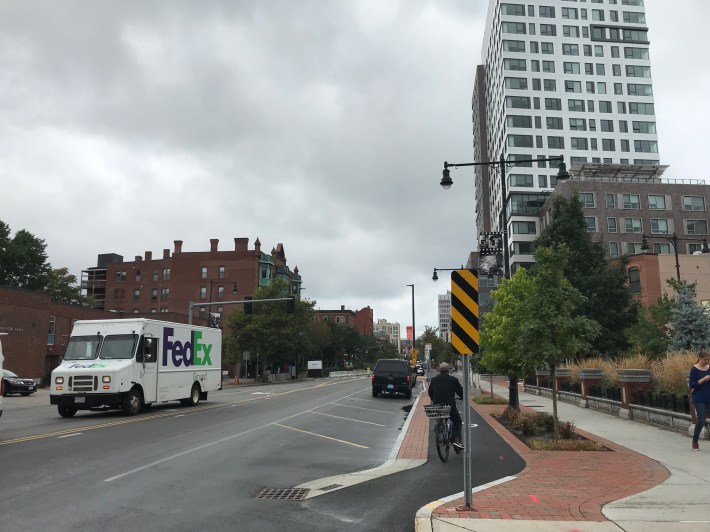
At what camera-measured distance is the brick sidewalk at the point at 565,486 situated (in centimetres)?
644

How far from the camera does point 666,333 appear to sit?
23016 mm

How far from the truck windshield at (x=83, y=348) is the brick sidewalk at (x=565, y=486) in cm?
1401

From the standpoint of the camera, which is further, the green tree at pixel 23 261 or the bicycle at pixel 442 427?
the green tree at pixel 23 261

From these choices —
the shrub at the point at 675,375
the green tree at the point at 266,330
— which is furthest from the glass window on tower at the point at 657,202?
the shrub at the point at 675,375

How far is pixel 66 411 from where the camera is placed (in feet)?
60.8

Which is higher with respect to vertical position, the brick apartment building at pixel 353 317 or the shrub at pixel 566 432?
the brick apartment building at pixel 353 317

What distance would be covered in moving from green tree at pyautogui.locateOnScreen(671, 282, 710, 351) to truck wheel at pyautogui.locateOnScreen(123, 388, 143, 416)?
18120 millimetres

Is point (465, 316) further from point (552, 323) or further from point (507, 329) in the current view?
point (507, 329)

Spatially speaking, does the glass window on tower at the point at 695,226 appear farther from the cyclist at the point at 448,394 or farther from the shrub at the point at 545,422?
the cyclist at the point at 448,394

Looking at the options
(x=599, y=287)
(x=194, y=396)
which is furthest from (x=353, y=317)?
(x=194, y=396)

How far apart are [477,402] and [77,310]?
37.9m

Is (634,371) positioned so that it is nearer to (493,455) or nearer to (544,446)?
(544,446)

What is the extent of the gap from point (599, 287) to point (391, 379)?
2113 centimetres

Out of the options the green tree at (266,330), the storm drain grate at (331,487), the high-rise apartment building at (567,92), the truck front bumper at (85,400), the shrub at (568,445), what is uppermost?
the high-rise apartment building at (567,92)
